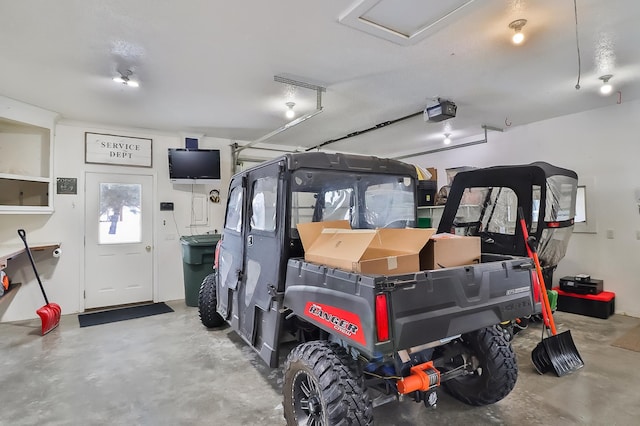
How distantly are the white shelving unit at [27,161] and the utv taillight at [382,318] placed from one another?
4.85 meters

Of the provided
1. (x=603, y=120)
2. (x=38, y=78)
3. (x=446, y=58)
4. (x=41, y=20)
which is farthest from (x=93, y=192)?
(x=603, y=120)

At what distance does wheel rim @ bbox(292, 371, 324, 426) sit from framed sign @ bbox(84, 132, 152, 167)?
467 centimetres

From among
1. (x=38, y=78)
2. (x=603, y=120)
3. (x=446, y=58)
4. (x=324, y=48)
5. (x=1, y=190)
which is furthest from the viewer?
(x=603, y=120)

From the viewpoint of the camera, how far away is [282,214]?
92.0 inches

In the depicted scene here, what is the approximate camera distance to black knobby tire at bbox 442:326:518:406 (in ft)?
7.34

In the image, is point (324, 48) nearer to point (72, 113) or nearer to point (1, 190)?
point (72, 113)

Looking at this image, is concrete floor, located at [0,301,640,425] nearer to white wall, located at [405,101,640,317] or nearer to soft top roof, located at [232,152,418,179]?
white wall, located at [405,101,640,317]

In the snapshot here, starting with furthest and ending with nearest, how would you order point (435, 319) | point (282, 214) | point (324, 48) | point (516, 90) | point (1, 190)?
point (1, 190), point (516, 90), point (324, 48), point (282, 214), point (435, 319)

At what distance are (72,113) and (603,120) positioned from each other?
732cm

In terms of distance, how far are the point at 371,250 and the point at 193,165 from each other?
4465mm

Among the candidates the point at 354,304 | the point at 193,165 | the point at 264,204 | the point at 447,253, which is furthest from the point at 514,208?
the point at 193,165

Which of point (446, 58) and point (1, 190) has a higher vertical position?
point (446, 58)

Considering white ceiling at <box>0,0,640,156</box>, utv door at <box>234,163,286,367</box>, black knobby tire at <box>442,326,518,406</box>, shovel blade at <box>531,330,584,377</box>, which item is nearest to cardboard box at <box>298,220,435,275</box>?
utv door at <box>234,163,286,367</box>

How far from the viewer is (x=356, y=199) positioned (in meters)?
2.68
